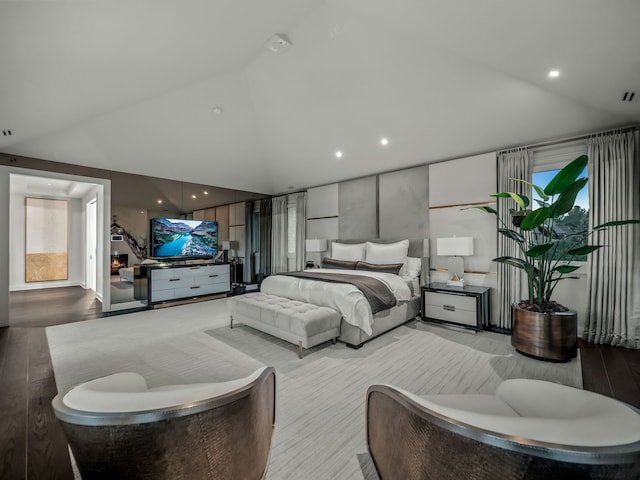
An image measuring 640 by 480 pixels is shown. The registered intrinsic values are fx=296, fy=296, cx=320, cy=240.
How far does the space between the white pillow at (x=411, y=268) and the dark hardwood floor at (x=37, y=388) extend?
6.91 feet

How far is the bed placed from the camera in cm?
333

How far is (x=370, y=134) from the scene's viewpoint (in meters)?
4.85

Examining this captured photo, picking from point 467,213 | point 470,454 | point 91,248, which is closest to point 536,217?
point 467,213

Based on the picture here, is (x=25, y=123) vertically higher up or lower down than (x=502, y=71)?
lower down

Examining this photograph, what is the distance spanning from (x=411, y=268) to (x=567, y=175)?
94.0 inches

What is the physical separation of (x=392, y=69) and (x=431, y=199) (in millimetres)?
2127

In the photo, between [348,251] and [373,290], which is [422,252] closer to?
[348,251]

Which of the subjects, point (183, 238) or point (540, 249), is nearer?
point (540, 249)

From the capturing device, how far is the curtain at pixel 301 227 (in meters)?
7.08

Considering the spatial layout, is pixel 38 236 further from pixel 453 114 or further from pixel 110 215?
pixel 453 114

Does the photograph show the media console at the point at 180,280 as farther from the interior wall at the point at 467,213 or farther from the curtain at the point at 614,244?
the curtain at the point at 614,244

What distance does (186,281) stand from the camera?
19.4 feet

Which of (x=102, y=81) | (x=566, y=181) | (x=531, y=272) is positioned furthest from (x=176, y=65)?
(x=531, y=272)

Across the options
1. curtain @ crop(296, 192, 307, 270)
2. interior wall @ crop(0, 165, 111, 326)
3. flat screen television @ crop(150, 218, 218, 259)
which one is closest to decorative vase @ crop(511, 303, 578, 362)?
curtain @ crop(296, 192, 307, 270)
